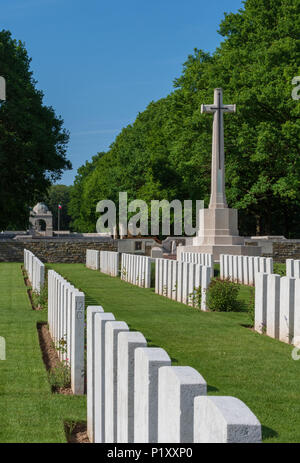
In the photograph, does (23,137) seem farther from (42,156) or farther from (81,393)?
(81,393)

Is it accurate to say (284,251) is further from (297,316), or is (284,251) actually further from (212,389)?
(212,389)

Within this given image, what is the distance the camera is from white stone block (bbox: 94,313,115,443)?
3904 millimetres

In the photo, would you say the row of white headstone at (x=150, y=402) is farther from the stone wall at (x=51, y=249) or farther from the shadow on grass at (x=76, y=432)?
the stone wall at (x=51, y=249)

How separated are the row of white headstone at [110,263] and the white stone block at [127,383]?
1771 centimetres

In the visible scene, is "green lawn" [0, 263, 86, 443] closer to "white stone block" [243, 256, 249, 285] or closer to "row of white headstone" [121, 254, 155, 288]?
"row of white headstone" [121, 254, 155, 288]

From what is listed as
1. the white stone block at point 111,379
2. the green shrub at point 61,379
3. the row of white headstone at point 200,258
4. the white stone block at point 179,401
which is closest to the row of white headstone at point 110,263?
the row of white headstone at point 200,258

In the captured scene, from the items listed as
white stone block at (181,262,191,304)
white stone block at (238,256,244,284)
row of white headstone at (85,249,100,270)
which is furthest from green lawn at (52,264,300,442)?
row of white headstone at (85,249,100,270)

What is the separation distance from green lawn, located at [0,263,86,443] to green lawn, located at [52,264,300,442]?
4.44 feet

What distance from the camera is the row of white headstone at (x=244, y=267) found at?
15566 millimetres

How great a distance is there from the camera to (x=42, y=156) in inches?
1385

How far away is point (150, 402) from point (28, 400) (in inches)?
114

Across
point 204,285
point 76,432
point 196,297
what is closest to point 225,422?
point 76,432

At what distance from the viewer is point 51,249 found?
106 feet

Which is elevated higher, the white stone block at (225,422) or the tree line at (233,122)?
the tree line at (233,122)
